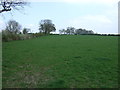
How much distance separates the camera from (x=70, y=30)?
118m

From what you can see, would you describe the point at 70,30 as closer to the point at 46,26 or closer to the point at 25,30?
the point at 46,26

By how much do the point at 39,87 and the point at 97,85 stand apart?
2.27 meters

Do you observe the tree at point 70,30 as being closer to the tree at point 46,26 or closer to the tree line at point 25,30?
the tree line at point 25,30

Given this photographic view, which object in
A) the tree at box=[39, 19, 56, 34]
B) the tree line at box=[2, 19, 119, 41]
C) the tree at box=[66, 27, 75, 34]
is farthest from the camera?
the tree at box=[66, 27, 75, 34]

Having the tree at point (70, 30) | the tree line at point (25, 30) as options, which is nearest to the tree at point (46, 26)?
the tree line at point (25, 30)

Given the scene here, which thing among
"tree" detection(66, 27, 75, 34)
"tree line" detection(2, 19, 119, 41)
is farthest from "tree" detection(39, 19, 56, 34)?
"tree" detection(66, 27, 75, 34)

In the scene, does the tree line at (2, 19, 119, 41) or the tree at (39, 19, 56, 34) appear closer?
the tree line at (2, 19, 119, 41)

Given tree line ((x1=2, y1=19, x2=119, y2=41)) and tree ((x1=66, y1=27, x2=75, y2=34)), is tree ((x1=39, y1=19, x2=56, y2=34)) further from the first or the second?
tree ((x1=66, y1=27, x2=75, y2=34))

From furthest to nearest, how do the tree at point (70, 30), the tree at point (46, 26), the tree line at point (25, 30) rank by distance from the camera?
the tree at point (70, 30)
the tree at point (46, 26)
the tree line at point (25, 30)

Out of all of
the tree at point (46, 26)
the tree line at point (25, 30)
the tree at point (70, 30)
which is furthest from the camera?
the tree at point (70, 30)

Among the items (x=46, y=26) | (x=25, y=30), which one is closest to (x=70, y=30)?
(x=46, y=26)

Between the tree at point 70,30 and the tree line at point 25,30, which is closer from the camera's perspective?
the tree line at point 25,30

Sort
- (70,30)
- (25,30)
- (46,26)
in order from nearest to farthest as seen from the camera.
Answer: (25,30) → (46,26) → (70,30)

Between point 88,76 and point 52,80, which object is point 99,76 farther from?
point 52,80
